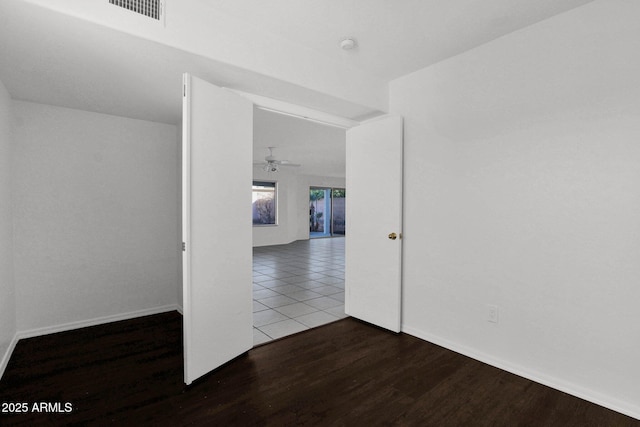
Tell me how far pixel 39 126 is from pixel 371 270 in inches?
138

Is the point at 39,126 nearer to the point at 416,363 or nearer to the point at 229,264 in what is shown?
the point at 229,264

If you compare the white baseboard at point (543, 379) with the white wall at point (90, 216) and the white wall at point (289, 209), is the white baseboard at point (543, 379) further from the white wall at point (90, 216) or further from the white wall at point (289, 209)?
the white wall at point (289, 209)

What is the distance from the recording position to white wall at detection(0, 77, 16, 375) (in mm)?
2400

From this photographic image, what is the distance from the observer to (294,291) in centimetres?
454

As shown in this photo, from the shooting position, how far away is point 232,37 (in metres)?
2.13

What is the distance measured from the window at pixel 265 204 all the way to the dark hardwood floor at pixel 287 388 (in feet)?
23.4

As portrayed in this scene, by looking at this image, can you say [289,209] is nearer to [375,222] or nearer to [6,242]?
[375,222]

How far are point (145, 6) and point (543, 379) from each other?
137 inches

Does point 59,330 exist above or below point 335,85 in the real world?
below

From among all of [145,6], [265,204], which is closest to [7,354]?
[145,6]

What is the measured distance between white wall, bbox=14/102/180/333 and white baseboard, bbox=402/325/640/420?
3002mm

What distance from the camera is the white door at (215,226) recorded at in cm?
210

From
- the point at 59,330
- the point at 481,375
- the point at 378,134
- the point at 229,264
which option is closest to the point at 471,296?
the point at 481,375

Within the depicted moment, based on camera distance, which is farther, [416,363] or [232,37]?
[416,363]
